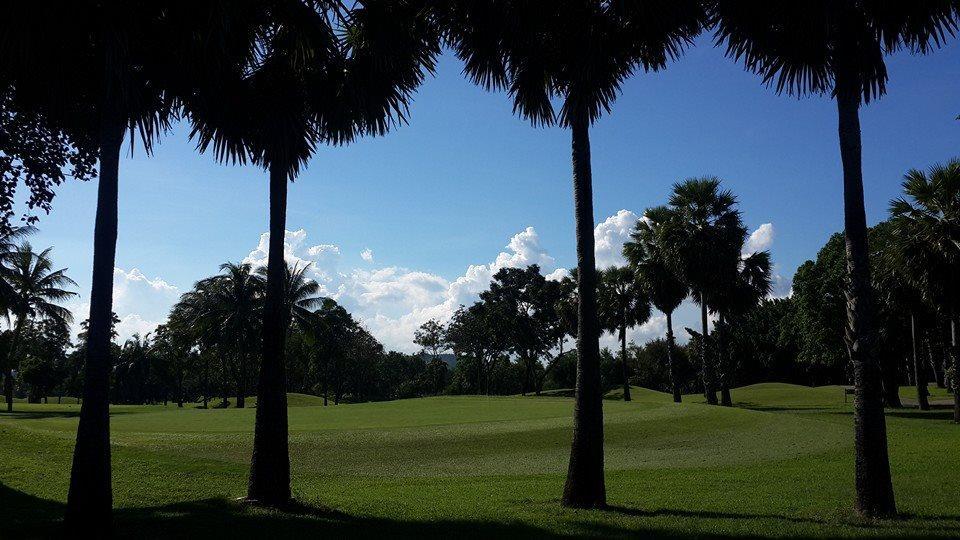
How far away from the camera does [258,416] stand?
12.9m

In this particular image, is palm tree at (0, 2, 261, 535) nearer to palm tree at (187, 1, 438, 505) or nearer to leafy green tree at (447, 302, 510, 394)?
palm tree at (187, 1, 438, 505)

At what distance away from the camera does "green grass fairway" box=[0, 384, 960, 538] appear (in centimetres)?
1112

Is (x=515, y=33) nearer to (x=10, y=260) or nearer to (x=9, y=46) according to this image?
(x=9, y=46)

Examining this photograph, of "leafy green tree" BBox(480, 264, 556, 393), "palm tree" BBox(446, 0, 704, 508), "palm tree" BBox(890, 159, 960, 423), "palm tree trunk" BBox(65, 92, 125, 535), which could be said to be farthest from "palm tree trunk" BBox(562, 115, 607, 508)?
"leafy green tree" BBox(480, 264, 556, 393)

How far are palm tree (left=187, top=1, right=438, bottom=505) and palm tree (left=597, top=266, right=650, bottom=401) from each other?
137ft

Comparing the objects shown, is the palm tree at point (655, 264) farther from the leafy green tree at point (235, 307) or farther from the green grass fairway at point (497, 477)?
the leafy green tree at point (235, 307)

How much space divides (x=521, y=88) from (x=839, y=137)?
19.5 feet

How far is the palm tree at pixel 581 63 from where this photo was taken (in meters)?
13.0

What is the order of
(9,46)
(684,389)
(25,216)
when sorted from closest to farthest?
(9,46), (25,216), (684,389)

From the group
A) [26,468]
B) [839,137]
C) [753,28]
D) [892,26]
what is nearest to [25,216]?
[26,468]

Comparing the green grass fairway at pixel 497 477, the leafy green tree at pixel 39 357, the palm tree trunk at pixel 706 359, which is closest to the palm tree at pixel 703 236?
the palm tree trunk at pixel 706 359

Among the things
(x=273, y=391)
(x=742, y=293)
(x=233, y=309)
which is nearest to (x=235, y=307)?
(x=233, y=309)

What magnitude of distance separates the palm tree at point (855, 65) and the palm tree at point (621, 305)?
40909 mm

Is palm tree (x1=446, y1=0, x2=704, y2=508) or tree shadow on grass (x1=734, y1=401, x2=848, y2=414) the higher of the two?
palm tree (x1=446, y1=0, x2=704, y2=508)
